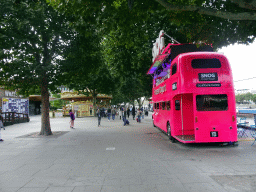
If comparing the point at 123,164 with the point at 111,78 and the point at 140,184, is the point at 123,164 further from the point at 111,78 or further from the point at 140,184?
the point at 111,78

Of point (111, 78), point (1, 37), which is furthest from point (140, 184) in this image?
point (111, 78)

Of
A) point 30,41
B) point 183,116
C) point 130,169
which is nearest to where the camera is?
point 130,169

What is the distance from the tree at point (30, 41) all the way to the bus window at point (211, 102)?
7.77m

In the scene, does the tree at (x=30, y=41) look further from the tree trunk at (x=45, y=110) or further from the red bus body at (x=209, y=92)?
the red bus body at (x=209, y=92)

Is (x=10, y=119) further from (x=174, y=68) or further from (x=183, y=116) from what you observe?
(x=174, y=68)

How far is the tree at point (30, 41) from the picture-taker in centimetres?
1168

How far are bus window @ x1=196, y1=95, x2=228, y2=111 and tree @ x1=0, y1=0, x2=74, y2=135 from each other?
25.5 ft

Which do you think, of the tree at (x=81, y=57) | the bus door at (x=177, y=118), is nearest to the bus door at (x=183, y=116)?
the bus door at (x=177, y=118)

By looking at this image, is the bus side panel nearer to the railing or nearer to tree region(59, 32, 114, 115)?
tree region(59, 32, 114, 115)

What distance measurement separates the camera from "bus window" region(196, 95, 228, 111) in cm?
919

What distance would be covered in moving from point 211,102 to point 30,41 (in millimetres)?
9680

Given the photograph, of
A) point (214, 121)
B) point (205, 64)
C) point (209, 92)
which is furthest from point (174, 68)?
point (214, 121)

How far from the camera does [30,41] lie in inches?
489

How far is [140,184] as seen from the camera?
200 inches
